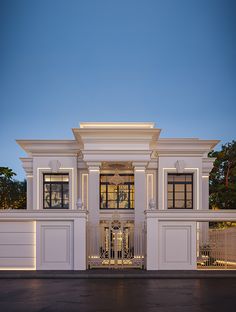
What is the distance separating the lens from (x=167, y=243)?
19.8 meters

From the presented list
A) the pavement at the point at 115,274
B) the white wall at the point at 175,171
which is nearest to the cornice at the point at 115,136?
the white wall at the point at 175,171

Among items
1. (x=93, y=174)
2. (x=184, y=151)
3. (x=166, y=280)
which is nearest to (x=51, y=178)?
(x=93, y=174)

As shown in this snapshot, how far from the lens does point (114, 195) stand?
1086 inches

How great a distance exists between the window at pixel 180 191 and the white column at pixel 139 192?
10.7ft

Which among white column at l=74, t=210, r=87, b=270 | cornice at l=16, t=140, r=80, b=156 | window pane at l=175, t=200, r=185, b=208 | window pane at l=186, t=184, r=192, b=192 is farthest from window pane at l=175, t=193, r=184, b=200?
white column at l=74, t=210, r=87, b=270

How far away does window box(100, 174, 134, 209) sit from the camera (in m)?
27.5

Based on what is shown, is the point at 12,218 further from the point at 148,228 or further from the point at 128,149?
the point at 128,149

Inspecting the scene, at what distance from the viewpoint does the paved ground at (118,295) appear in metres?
11.2

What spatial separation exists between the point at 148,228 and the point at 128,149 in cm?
615

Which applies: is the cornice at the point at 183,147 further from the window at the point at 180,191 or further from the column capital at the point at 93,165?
the column capital at the point at 93,165

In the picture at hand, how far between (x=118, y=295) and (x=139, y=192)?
11732 mm

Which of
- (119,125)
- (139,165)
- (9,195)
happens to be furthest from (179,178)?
(9,195)

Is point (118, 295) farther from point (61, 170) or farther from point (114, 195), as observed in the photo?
point (61, 170)

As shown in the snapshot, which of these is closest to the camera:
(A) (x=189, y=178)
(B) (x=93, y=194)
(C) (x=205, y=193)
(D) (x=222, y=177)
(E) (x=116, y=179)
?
(B) (x=93, y=194)
